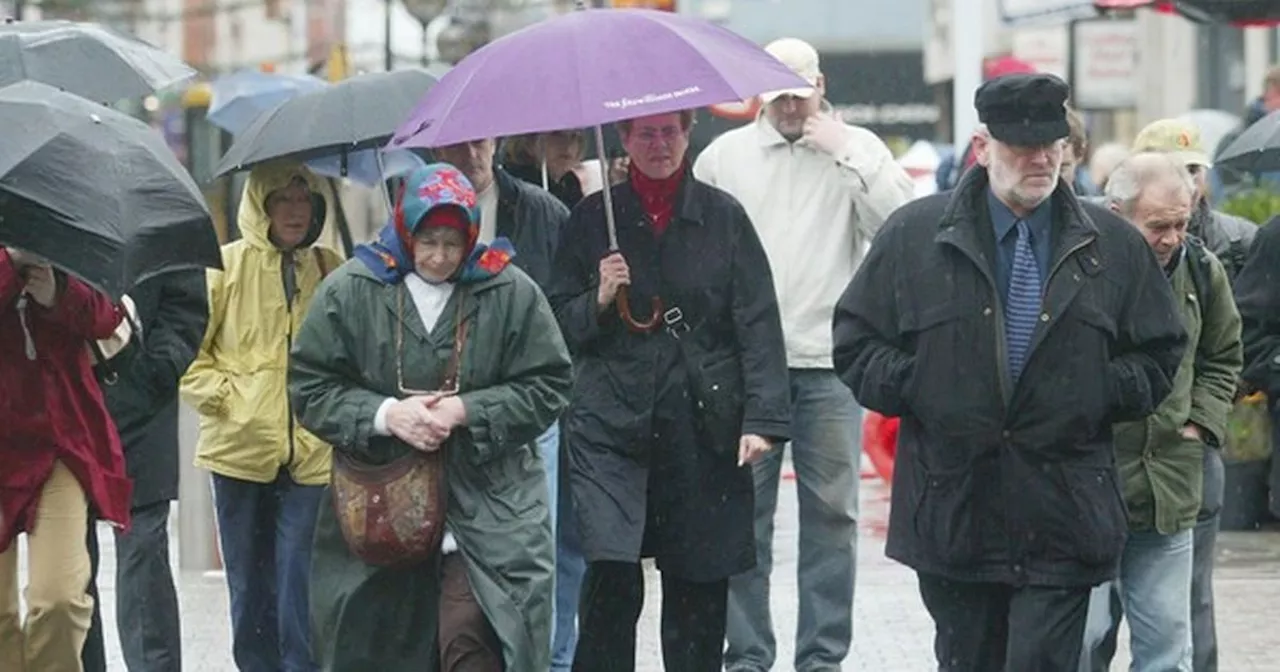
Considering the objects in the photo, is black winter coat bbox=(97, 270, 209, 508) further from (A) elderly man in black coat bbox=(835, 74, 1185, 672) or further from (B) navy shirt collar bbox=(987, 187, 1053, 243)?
(B) navy shirt collar bbox=(987, 187, 1053, 243)

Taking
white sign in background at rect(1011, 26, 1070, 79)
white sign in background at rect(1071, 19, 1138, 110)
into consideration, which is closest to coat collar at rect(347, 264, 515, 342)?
white sign in background at rect(1071, 19, 1138, 110)

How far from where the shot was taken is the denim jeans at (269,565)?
10.0m

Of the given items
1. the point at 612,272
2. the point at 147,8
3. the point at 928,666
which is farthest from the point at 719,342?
the point at 147,8

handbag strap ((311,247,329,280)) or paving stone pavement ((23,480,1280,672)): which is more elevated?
handbag strap ((311,247,329,280))

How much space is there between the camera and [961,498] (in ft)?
26.8

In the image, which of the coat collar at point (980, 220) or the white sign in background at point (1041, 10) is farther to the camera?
the white sign in background at point (1041, 10)

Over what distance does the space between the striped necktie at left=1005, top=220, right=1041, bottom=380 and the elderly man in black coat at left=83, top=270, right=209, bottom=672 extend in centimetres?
253

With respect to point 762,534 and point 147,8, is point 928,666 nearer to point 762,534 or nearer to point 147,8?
point 762,534

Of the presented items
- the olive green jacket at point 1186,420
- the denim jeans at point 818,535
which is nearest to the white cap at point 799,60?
the denim jeans at point 818,535

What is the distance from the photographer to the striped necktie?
812cm

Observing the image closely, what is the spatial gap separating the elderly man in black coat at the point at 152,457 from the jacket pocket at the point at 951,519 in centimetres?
236

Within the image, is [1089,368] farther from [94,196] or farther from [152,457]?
[152,457]

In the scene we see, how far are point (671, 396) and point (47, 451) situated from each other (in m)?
2.00

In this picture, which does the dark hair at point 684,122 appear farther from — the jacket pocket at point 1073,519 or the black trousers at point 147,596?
the jacket pocket at point 1073,519
